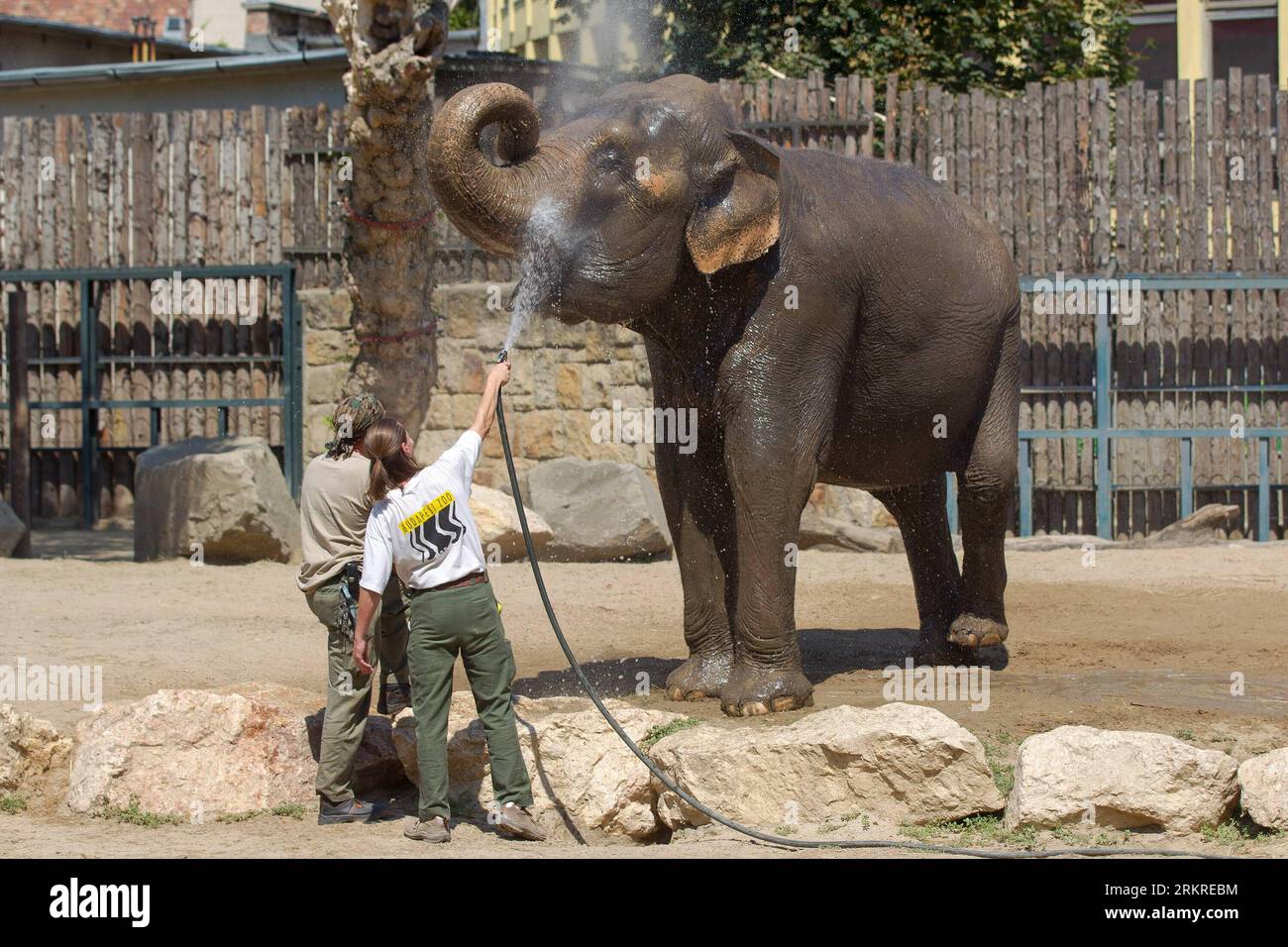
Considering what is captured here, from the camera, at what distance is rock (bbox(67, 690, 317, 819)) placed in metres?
6.85

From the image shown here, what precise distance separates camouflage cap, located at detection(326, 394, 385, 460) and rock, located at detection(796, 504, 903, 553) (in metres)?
7.26

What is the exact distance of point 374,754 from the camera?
716 cm

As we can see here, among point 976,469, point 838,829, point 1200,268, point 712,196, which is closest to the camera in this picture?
point 838,829

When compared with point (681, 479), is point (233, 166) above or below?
above

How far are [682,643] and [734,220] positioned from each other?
3383 millimetres

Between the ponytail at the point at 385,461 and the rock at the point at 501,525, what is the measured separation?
6329mm

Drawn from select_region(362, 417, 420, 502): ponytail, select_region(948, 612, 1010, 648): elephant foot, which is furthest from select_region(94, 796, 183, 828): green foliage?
select_region(948, 612, 1010, 648): elephant foot

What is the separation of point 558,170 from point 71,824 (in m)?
3.20

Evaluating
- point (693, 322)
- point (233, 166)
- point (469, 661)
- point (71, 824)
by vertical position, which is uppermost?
point (233, 166)

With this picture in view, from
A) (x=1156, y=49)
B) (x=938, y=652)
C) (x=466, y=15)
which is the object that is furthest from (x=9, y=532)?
Answer: (x=1156, y=49)

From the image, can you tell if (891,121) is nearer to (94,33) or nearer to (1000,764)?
(1000,764)

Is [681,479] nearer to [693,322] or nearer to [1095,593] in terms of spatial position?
[693,322]

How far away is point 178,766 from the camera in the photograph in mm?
6918

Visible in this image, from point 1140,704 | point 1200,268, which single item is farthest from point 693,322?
point 1200,268
